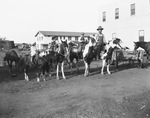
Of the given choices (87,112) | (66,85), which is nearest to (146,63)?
A: (66,85)

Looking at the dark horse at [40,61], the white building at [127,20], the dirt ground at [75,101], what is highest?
the white building at [127,20]

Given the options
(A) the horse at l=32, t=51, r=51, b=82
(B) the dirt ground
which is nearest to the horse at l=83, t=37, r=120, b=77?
(A) the horse at l=32, t=51, r=51, b=82

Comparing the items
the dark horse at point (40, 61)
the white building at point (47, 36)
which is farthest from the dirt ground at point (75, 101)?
the white building at point (47, 36)

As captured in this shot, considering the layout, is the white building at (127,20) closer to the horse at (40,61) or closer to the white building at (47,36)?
the horse at (40,61)

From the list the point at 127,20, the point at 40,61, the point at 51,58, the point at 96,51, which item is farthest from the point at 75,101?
the point at 127,20

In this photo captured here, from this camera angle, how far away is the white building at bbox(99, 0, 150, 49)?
22188 mm

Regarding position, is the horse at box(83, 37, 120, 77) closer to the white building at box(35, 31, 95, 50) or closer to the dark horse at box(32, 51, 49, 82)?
the dark horse at box(32, 51, 49, 82)

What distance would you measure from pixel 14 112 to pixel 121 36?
22089mm

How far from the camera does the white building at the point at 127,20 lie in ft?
72.8

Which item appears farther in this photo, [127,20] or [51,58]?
[127,20]

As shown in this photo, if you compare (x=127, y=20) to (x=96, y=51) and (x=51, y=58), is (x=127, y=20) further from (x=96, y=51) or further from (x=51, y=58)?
(x=51, y=58)

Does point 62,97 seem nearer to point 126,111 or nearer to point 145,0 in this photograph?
point 126,111

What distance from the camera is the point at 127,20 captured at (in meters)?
24.4

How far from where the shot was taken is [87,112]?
215 inches
